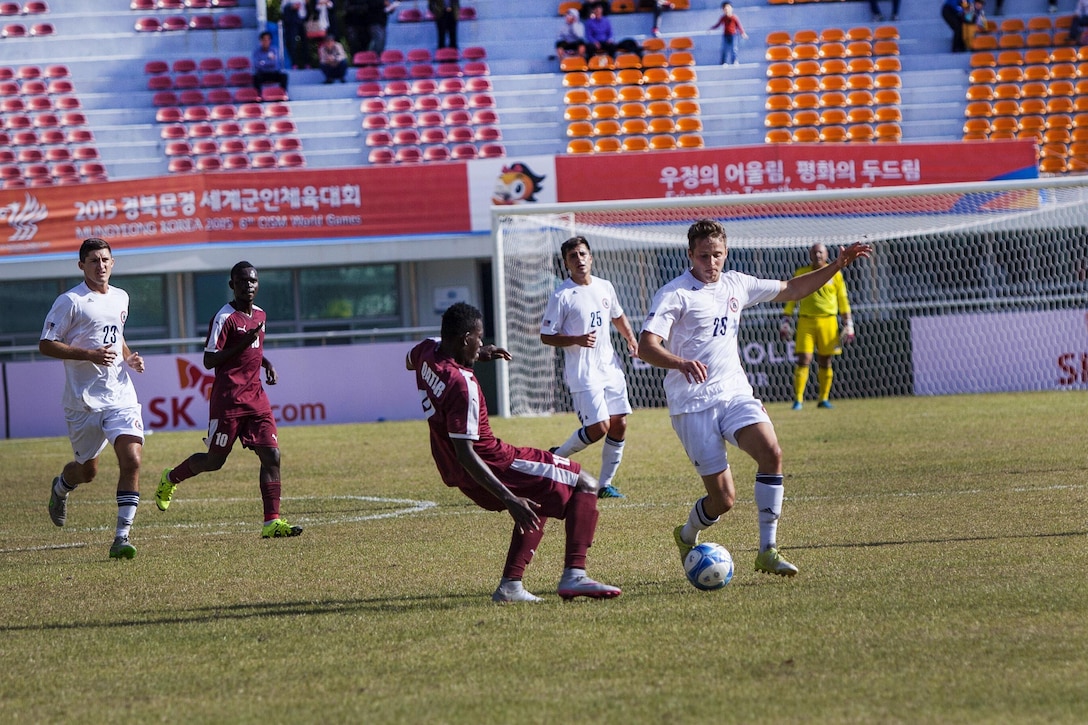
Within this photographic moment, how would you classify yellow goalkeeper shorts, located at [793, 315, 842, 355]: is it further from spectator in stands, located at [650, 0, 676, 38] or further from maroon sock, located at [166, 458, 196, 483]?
spectator in stands, located at [650, 0, 676, 38]

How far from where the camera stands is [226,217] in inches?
952

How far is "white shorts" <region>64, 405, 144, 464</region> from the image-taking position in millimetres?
8828

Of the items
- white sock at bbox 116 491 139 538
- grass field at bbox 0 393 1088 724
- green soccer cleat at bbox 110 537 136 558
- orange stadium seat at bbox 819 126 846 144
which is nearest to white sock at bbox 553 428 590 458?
grass field at bbox 0 393 1088 724

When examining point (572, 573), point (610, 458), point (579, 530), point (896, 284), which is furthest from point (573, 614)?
point (896, 284)

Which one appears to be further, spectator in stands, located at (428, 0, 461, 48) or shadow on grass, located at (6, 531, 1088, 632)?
spectator in stands, located at (428, 0, 461, 48)

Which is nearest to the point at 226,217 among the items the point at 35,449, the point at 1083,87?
the point at 35,449

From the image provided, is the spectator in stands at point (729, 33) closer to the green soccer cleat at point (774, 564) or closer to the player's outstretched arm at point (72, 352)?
the player's outstretched arm at point (72, 352)

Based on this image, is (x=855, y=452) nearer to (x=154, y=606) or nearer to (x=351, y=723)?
(x=154, y=606)

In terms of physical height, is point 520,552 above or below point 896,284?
above

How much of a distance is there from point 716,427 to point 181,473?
441 centimetres

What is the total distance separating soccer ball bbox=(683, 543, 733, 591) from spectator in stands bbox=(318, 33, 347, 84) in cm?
2463

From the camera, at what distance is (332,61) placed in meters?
29.4

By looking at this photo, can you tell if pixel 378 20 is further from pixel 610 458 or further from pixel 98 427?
pixel 98 427

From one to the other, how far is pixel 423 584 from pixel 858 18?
27118mm
